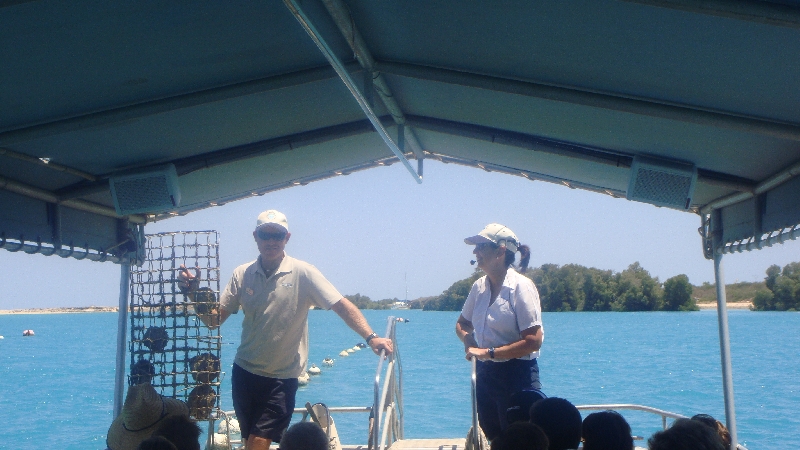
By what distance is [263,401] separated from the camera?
3.38 meters

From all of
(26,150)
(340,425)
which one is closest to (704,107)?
(26,150)

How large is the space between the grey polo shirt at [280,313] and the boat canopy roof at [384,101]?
3.00 feet

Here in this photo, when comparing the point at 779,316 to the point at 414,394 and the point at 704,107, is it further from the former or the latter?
the point at 704,107

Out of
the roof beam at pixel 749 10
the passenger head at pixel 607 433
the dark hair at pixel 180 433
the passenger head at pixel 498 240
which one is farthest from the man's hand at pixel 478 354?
the roof beam at pixel 749 10

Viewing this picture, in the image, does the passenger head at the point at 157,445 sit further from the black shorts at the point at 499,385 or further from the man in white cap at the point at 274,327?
the black shorts at the point at 499,385

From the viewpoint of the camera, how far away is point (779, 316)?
302 ft

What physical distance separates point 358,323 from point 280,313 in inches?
15.8

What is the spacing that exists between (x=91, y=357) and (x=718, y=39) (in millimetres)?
57185

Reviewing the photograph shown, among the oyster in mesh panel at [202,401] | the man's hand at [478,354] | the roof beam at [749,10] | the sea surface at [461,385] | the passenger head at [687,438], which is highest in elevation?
the roof beam at [749,10]

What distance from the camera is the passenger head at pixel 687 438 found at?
1983 millimetres

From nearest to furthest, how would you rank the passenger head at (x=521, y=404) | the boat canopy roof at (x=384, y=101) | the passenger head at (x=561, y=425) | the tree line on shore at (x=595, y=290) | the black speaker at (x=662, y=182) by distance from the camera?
the passenger head at (x=561, y=425)
the boat canopy roof at (x=384, y=101)
the passenger head at (x=521, y=404)
the black speaker at (x=662, y=182)
the tree line on shore at (x=595, y=290)

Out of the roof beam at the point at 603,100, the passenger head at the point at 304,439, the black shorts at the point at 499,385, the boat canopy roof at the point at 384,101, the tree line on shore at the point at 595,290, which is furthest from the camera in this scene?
the tree line on shore at the point at 595,290

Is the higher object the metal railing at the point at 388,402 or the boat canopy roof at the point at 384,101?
the boat canopy roof at the point at 384,101

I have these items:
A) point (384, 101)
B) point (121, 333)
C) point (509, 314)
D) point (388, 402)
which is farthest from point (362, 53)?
point (121, 333)
